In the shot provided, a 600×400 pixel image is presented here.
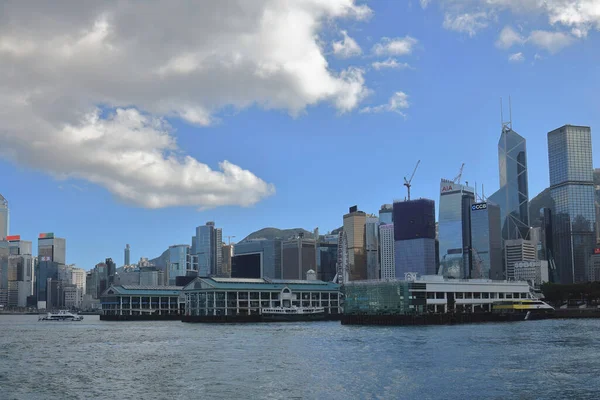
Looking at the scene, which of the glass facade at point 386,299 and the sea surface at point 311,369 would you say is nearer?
the sea surface at point 311,369

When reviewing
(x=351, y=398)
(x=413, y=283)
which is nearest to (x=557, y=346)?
(x=351, y=398)

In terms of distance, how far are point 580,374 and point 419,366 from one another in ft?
53.3

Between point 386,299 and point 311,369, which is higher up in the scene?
point 386,299

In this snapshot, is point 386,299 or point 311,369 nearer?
point 311,369

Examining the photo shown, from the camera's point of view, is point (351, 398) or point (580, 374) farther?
point (580, 374)

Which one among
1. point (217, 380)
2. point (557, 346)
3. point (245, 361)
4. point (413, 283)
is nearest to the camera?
point (217, 380)

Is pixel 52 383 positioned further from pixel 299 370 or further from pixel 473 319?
pixel 473 319

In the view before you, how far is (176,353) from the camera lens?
301 feet

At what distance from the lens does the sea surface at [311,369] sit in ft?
192

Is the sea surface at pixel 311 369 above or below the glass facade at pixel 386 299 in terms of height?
below

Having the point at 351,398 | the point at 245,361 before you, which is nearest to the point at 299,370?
the point at 245,361

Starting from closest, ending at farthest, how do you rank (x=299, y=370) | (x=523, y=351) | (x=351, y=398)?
(x=351, y=398)
(x=299, y=370)
(x=523, y=351)

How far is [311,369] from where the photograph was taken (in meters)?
73.5

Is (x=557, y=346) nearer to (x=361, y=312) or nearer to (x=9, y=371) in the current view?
(x=9, y=371)
